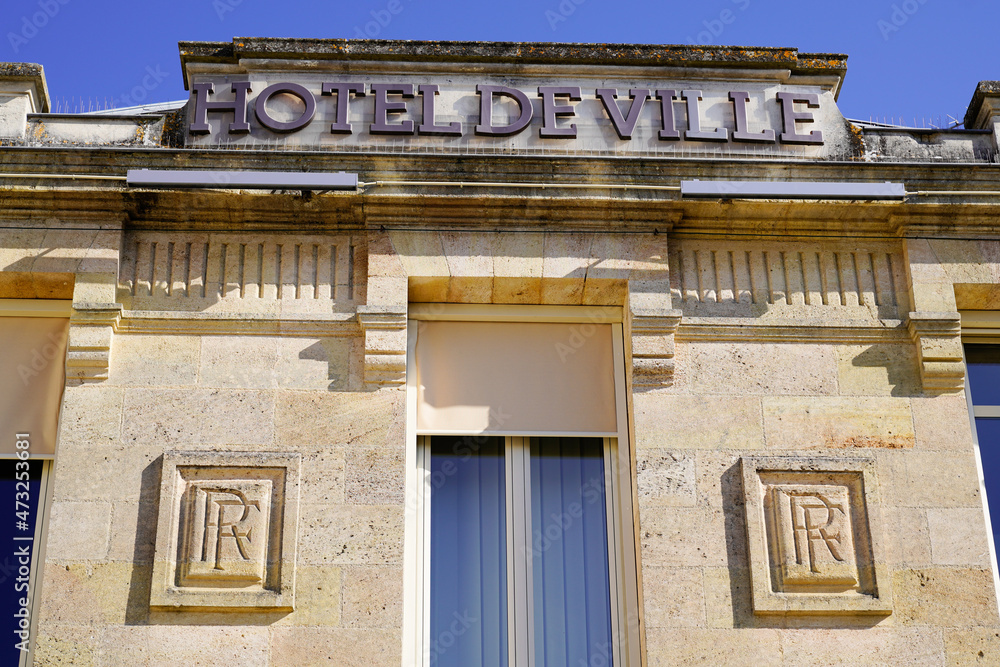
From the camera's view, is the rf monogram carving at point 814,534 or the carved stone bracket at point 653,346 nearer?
the rf monogram carving at point 814,534

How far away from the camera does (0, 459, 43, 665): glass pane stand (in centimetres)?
855

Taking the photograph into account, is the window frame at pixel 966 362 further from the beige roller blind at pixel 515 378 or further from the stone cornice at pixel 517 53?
the beige roller blind at pixel 515 378

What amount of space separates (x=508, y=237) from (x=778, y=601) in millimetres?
3465

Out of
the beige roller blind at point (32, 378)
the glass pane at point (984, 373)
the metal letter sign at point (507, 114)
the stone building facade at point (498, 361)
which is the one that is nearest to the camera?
the stone building facade at point (498, 361)

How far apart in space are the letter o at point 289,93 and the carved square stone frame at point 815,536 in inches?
177

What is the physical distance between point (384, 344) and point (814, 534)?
11.4ft

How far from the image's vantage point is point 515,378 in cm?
935

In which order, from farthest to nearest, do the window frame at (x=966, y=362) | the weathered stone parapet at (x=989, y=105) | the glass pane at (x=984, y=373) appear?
1. the weathered stone parapet at (x=989, y=105)
2. the glass pane at (x=984, y=373)
3. the window frame at (x=966, y=362)

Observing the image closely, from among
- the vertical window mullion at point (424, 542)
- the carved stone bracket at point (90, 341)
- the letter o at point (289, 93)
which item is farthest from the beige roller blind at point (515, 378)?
the carved stone bracket at point (90, 341)

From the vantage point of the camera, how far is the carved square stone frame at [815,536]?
8336 millimetres

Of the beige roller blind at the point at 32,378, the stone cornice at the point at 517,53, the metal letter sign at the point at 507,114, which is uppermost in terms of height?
the stone cornice at the point at 517,53

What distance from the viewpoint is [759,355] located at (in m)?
9.23

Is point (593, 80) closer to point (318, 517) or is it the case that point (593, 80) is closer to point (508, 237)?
point (508, 237)

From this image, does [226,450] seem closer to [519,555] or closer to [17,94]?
[519,555]
